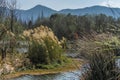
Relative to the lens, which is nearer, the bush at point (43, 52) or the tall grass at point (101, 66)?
the tall grass at point (101, 66)

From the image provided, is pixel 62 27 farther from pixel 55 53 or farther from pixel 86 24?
pixel 55 53

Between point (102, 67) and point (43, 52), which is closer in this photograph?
point (102, 67)

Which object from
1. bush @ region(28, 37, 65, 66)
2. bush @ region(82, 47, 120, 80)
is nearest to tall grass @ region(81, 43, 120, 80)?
bush @ region(82, 47, 120, 80)

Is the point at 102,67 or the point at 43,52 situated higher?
the point at 102,67

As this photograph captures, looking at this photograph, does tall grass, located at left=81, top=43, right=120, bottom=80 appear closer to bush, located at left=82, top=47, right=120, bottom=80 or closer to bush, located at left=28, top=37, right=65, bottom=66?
bush, located at left=82, top=47, right=120, bottom=80

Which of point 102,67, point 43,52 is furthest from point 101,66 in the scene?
point 43,52

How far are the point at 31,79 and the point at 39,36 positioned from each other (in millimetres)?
6024

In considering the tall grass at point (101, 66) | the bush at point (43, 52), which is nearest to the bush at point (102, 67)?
the tall grass at point (101, 66)

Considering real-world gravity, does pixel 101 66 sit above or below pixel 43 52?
above

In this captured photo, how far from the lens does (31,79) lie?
1662cm

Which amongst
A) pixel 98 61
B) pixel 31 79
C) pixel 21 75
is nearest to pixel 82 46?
pixel 98 61

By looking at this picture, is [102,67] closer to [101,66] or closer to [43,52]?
[101,66]

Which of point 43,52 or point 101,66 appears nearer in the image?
point 101,66

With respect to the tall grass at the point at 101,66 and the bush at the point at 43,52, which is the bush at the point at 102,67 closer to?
the tall grass at the point at 101,66
